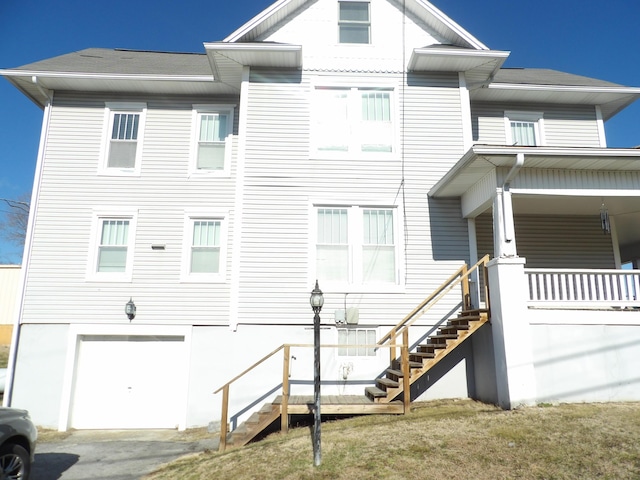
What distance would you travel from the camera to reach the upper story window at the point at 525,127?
11.3 meters

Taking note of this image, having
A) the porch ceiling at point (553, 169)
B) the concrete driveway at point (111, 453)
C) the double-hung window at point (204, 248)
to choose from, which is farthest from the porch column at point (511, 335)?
the double-hung window at point (204, 248)

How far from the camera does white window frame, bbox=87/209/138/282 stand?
1001cm

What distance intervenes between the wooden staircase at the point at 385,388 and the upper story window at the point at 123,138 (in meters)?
5.87

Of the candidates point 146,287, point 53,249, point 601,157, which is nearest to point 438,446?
point 601,157

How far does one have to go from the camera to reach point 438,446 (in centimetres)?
574

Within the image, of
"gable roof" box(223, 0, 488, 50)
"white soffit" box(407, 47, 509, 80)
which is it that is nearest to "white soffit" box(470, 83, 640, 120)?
"white soffit" box(407, 47, 509, 80)

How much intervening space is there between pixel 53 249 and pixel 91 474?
5.35 m

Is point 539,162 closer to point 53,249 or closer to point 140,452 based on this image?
point 140,452

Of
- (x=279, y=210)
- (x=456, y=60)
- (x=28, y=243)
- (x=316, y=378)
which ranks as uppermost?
(x=456, y=60)

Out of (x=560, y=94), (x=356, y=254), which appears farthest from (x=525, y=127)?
(x=356, y=254)

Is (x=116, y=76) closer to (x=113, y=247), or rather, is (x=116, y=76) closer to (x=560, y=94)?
(x=113, y=247)

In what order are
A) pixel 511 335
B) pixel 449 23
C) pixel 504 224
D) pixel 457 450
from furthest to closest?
pixel 449 23, pixel 504 224, pixel 511 335, pixel 457 450

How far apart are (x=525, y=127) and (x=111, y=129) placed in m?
10.2

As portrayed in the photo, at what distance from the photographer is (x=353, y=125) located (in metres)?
10.1
